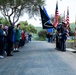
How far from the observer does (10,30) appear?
61.3ft

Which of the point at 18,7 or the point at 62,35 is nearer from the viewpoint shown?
the point at 62,35

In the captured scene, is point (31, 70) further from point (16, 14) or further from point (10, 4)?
point (16, 14)

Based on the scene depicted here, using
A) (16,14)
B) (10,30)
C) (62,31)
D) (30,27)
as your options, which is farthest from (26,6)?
(30,27)

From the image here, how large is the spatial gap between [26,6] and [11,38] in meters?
29.3

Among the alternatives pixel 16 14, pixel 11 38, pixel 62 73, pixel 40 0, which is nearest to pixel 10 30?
pixel 11 38

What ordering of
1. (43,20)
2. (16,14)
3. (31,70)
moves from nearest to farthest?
1. (31,70)
2. (43,20)
3. (16,14)

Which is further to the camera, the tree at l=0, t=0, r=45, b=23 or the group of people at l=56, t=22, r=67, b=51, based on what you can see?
the tree at l=0, t=0, r=45, b=23

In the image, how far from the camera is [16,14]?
49.1 metres

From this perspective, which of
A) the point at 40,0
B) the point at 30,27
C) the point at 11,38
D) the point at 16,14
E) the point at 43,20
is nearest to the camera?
the point at 11,38

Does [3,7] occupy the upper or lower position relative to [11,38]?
upper

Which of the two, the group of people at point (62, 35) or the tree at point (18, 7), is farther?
the tree at point (18, 7)

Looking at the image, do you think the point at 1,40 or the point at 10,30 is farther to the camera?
the point at 10,30

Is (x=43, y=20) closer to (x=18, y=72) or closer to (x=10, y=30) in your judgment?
(x=10, y=30)

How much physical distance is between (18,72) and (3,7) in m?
36.7
